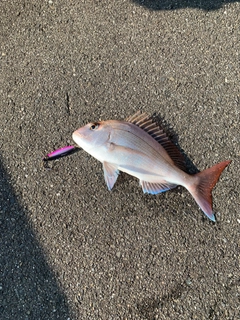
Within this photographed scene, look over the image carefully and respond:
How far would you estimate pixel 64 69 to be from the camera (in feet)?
11.2

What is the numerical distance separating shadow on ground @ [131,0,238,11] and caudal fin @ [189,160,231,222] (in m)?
1.66

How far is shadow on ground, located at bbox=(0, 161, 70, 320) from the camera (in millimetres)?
3016

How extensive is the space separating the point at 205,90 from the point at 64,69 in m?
1.40

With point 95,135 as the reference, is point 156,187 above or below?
below

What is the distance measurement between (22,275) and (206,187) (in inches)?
71.3

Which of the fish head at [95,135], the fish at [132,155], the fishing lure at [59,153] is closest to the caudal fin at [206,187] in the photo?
the fish at [132,155]

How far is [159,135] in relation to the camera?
301cm

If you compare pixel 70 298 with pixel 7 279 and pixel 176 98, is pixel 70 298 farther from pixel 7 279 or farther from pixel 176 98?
pixel 176 98

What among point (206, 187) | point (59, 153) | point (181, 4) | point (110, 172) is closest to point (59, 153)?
point (59, 153)

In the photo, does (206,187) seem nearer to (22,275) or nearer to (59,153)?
(59,153)

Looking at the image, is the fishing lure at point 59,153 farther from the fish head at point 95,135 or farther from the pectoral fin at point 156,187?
the pectoral fin at point 156,187

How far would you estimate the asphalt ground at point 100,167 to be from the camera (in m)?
2.96

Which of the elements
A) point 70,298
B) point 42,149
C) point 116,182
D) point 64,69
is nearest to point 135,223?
point 116,182

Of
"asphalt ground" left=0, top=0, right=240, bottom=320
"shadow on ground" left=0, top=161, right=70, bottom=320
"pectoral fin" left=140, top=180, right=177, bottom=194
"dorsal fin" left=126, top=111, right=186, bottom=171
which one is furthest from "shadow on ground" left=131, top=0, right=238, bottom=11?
"shadow on ground" left=0, top=161, right=70, bottom=320
